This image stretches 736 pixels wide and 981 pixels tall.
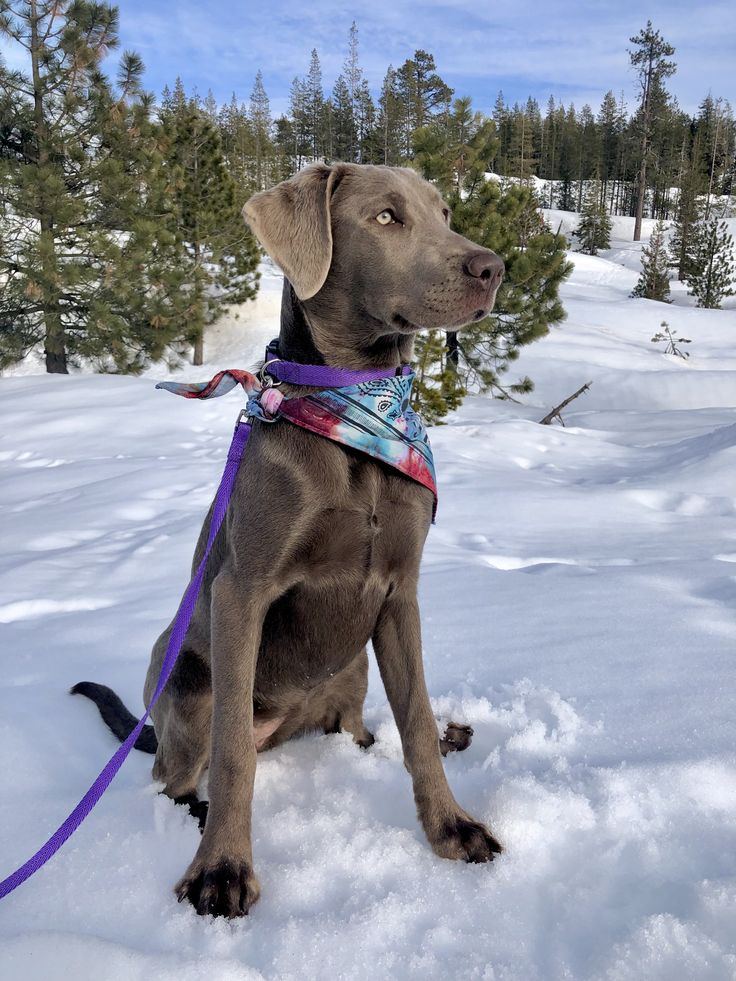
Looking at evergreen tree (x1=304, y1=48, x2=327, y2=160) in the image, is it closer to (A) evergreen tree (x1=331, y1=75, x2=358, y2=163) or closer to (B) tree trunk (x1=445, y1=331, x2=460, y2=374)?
(A) evergreen tree (x1=331, y1=75, x2=358, y2=163)

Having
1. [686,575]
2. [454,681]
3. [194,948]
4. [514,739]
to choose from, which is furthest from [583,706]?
[686,575]

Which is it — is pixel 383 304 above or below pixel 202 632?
above

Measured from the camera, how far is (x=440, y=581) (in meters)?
3.47

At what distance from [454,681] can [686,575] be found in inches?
60.3

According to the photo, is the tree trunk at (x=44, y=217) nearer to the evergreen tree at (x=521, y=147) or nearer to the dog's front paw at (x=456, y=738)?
the dog's front paw at (x=456, y=738)

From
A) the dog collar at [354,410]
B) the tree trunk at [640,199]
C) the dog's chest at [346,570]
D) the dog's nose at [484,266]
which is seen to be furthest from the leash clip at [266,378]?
the tree trunk at [640,199]

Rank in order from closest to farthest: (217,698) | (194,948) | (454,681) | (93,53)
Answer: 1. (194,948)
2. (217,698)
3. (454,681)
4. (93,53)

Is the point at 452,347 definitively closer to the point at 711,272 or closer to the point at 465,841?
the point at 465,841

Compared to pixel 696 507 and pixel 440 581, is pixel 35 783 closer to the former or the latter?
pixel 440 581

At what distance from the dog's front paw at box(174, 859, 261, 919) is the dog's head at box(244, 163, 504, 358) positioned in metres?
1.26

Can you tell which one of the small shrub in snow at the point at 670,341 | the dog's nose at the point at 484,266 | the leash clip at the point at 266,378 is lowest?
the small shrub in snow at the point at 670,341

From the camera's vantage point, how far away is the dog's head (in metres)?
1.84

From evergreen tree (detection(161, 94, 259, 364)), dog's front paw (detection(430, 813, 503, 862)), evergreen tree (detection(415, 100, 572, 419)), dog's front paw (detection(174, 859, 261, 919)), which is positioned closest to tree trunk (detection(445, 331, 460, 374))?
evergreen tree (detection(415, 100, 572, 419))

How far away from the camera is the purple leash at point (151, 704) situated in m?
1.46
